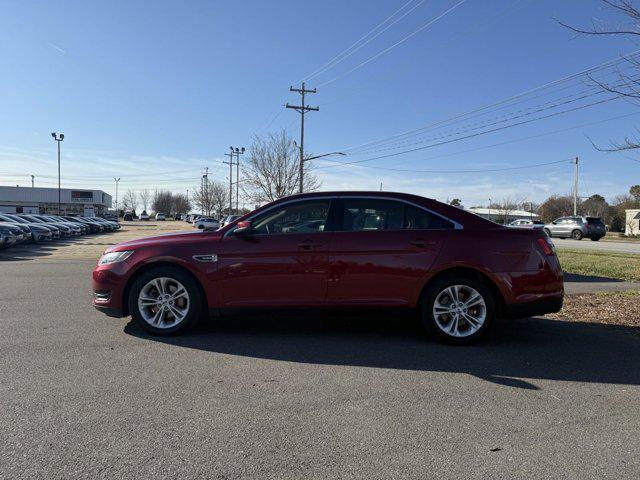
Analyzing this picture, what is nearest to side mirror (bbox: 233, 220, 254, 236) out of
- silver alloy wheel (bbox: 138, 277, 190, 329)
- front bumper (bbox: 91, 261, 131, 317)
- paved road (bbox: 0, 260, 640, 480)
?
silver alloy wheel (bbox: 138, 277, 190, 329)

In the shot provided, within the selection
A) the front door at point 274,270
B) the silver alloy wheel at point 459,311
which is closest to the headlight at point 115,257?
the front door at point 274,270

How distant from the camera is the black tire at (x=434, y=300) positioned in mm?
5449

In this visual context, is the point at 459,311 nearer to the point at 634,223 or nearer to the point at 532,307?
the point at 532,307

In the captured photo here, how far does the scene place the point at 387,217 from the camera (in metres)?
5.67

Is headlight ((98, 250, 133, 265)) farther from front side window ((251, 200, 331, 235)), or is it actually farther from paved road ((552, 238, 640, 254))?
paved road ((552, 238, 640, 254))

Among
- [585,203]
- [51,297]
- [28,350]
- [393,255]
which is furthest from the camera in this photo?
[585,203]

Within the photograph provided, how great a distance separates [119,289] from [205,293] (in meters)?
1.02

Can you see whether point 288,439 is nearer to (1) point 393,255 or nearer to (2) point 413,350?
(2) point 413,350

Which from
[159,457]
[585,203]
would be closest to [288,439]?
[159,457]

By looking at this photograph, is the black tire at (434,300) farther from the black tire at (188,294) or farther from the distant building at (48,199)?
the distant building at (48,199)

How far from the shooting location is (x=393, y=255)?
546cm

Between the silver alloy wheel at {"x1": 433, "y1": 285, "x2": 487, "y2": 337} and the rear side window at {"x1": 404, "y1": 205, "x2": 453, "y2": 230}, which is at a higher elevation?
the rear side window at {"x1": 404, "y1": 205, "x2": 453, "y2": 230}

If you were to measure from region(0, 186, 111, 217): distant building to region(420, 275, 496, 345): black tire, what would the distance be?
9858cm

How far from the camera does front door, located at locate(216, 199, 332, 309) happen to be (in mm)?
5473
